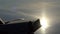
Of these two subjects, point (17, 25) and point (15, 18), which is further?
point (15, 18)

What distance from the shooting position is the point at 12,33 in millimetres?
944

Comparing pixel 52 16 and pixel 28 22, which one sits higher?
pixel 52 16

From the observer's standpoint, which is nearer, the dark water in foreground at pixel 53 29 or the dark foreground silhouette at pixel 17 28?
the dark foreground silhouette at pixel 17 28

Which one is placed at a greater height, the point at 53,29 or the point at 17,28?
the point at 53,29

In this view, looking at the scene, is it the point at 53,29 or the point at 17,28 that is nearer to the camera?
the point at 17,28

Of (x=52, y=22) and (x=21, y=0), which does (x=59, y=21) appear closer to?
(x=52, y=22)

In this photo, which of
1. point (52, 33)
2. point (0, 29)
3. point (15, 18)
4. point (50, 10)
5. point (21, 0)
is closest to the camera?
point (0, 29)

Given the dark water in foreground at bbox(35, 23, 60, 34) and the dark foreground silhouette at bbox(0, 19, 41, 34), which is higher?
the dark water in foreground at bbox(35, 23, 60, 34)

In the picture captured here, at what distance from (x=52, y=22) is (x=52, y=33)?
443mm

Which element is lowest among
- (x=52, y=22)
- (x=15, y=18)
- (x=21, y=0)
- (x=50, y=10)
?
(x=15, y=18)

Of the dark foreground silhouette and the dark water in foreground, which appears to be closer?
the dark foreground silhouette

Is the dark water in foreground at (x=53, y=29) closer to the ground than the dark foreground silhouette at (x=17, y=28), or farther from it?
farther from it

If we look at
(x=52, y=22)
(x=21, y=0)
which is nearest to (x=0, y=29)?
(x=52, y=22)

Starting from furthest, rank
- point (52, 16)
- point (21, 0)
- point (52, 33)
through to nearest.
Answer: point (21, 0) < point (52, 16) < point (52, 33)
